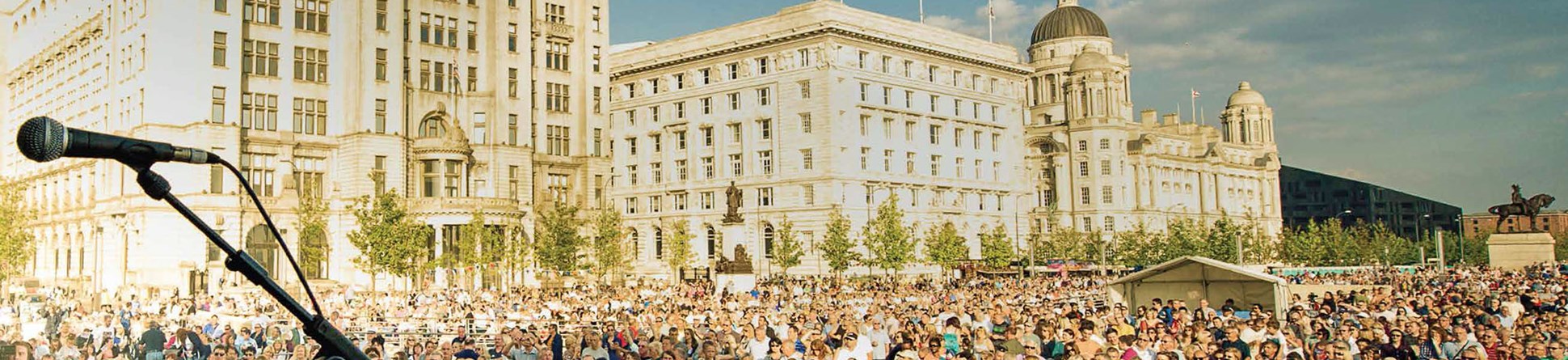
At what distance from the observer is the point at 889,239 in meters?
73.2

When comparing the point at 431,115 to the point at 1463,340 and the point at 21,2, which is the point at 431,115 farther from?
the point at 1463,340

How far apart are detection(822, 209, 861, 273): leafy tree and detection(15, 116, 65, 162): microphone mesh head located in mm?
68241

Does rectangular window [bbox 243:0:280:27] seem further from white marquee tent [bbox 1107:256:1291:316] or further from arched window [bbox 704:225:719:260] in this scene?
white marquee tent [bbox 1107:256:1291:316]

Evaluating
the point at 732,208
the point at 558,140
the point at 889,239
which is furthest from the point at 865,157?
the point at 558,140

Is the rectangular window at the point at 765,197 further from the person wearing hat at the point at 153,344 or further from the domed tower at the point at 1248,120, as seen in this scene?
the domed tower at the point at 1248,120

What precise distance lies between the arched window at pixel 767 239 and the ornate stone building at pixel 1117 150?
32454 mm

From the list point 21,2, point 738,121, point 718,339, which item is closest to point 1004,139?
point 738,121

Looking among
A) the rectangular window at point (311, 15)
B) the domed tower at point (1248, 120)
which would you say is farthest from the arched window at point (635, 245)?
the domed tower at point (1248, 120)

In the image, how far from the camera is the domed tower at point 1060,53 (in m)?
122

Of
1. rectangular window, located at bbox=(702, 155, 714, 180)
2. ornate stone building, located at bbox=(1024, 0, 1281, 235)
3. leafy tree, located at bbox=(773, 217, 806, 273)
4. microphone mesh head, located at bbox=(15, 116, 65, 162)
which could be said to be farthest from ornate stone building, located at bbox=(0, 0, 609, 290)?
ornate stone building, located at bbox=(1024, 0, 1281, 235)

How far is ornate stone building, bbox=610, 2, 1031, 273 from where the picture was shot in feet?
263

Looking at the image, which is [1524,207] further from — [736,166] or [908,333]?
[908,333]

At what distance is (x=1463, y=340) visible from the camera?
49.5ft

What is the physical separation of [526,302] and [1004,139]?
6442 cm
